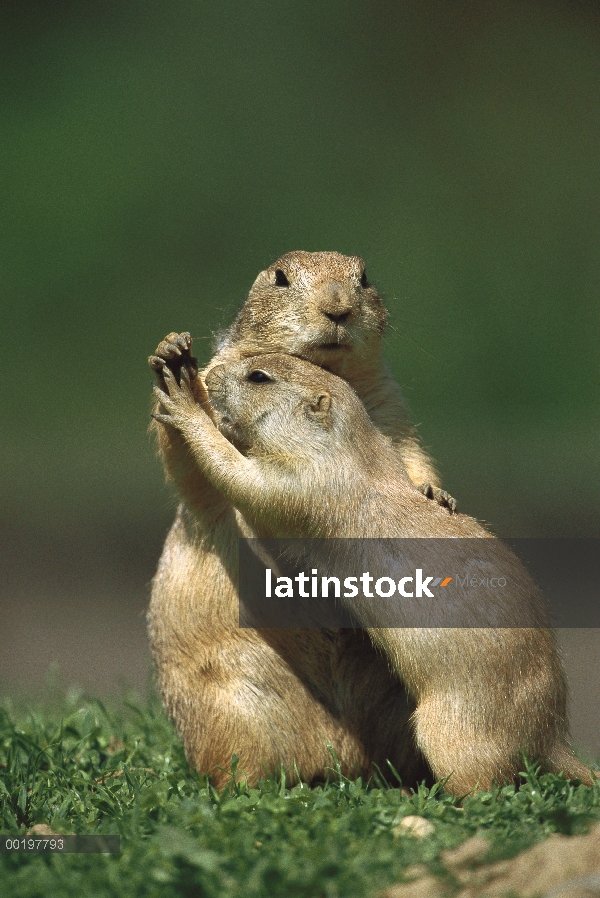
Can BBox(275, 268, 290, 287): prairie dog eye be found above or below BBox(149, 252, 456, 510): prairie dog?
above

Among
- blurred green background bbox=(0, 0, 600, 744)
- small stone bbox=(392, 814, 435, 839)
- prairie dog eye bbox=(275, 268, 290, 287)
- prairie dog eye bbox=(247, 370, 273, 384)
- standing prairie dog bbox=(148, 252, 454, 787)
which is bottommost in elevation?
small stone bbox=(392, 814, 435, 839)

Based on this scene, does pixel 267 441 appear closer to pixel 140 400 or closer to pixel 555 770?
pixel 555 770

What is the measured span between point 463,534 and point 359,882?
66.1 inches

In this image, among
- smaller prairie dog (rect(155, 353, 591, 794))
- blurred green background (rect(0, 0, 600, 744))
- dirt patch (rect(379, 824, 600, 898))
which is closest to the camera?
dirt patch (rect(379, 824, 600, 898))

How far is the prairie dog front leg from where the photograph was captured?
4.63 metres

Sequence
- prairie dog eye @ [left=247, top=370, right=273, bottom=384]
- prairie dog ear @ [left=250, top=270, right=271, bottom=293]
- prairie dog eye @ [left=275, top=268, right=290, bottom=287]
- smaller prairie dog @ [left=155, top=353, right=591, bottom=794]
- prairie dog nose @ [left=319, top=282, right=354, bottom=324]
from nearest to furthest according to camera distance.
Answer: smaller prairie dog @ [left=155, top=353, right=591, bottom=794] → prairie dog eye @ [left=247, top=370, right=273, bottom=384] → prairie dog nose @ [left=319, top=282, right=354, bottom=324] → prairie dog eye @ [left=275, top=268, right=290, bottom=287] → prairie dog ear @ [left=250, top=270, right=271, bottom=293]

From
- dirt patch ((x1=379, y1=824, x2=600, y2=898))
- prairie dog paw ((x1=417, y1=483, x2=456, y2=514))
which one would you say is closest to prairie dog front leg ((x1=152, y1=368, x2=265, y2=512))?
prairie dog paw ((x1=417, y1=483, x2=456, y2=514))

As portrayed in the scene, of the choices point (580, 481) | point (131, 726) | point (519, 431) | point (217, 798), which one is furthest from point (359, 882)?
point (519, 431)

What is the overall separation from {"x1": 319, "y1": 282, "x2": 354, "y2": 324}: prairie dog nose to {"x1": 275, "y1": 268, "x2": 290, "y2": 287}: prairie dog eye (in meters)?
0.34

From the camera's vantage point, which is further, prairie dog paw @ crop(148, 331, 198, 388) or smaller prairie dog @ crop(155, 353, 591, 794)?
prairie dog paw @ crop(148, 331, 198, 388)

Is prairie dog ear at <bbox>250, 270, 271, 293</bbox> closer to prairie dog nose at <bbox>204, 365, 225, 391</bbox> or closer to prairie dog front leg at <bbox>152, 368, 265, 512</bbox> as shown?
prairie dog nose at <bbox>204, 365, 225, 391</bbox>

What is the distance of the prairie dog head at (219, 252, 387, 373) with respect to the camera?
16.5 feet

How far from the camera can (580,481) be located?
12.1 meters

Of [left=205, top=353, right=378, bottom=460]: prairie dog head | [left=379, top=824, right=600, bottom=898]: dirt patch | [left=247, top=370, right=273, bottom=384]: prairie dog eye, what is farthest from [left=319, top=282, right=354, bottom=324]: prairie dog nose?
[left=379, top=824, right=600, bottom=898]: dirt patch
